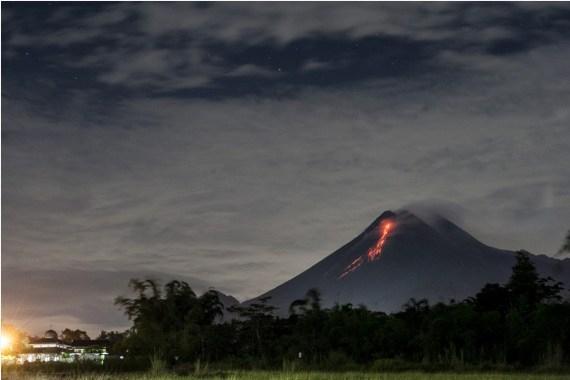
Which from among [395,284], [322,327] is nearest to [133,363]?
[322,327]

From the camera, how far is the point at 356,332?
1454 inches

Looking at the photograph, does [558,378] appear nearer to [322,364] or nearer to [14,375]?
[322,364]

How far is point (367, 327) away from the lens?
3712 cm

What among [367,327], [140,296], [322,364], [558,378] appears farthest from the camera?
[140,296]

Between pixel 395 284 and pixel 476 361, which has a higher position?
pixel 395 284

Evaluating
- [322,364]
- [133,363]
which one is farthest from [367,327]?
[133,363]

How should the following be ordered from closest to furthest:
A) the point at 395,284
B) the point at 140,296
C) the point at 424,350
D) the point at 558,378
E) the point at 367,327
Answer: the point at 558,378
the point at 424,350
the point at 367,327
the point at 140,296
the point at 395,284

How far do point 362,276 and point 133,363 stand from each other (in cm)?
15942

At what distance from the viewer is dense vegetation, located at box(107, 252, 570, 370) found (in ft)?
109

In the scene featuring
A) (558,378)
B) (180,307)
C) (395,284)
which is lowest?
(558,378)

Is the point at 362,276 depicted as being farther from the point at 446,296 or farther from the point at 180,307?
the point at 180,307

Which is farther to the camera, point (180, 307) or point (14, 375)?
point (180, 307)

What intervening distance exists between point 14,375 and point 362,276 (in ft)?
546

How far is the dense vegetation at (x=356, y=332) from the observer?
3316cm
